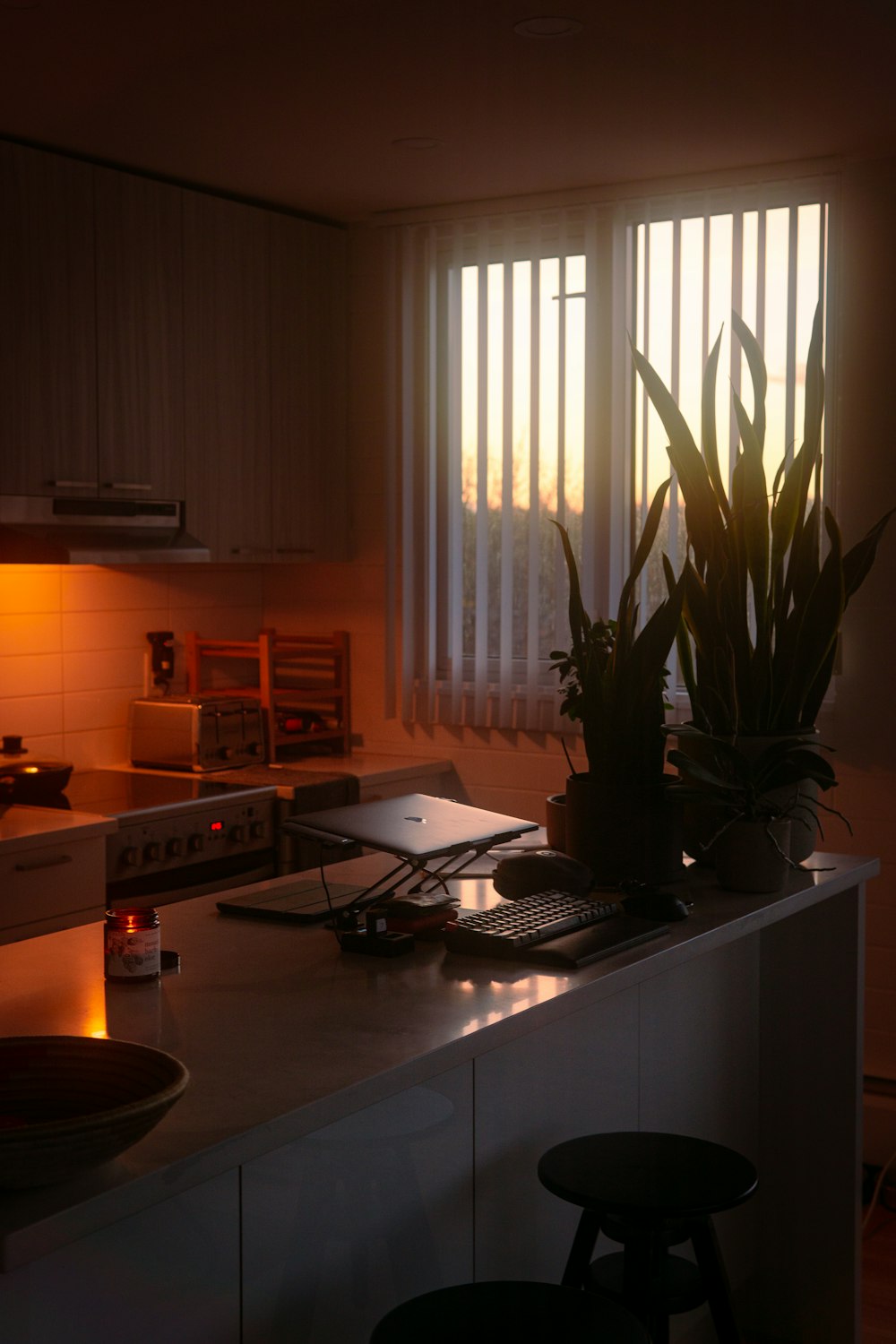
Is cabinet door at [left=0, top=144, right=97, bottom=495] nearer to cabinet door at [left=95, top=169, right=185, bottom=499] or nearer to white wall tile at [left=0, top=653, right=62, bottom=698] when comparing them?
cabinet door at [left=95, top=169, right=185, bottom=499]

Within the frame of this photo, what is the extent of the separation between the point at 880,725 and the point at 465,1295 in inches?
102

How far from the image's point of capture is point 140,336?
4.05 meters

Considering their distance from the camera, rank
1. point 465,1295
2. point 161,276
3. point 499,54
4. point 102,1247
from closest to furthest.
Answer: point 102,1247, point 465,1295, point 499,54, point 161,276

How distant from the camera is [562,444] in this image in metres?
4.36

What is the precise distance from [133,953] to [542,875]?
2.48 ft

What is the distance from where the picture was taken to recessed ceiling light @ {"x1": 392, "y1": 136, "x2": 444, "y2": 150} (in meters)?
3.73

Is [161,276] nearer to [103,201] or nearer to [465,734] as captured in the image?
[103,201]

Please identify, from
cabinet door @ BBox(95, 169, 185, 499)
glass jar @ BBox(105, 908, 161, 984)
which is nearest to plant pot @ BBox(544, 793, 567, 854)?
glass jar @ BBox(105, 908, 161, 984)

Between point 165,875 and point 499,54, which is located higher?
point 499,54

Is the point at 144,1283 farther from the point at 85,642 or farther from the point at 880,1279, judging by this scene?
the point at 85,642

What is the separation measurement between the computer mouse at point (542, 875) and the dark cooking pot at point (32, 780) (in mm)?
1735

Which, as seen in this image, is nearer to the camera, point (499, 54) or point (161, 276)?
point (499, 54)

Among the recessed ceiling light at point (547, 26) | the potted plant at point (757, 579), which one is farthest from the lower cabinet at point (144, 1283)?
the recessed ceiling light at point (547, 26)

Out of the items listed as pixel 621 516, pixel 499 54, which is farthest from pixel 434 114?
pixel 621 516
